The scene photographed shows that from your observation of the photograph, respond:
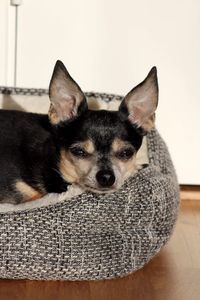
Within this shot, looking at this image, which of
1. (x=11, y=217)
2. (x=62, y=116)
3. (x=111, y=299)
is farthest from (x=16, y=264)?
(x=62, y=116)

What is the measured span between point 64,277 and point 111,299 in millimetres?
189

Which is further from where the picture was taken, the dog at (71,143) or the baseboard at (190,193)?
the baseboard at (190,193)

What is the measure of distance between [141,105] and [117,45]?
696mm

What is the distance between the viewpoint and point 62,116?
244 cm

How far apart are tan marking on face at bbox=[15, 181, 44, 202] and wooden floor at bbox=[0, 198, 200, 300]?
371 millimetres

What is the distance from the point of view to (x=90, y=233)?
7.76 feet

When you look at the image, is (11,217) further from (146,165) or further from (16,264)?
(146,165)

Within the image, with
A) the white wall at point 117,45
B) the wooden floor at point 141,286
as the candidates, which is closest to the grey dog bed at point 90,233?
the wooden floor at point 141,286

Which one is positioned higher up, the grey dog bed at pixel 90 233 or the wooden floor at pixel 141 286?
the grey dog bed at pixel 90 233

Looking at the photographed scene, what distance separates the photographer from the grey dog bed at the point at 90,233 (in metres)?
2.29

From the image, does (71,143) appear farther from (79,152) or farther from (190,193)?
(190,193)

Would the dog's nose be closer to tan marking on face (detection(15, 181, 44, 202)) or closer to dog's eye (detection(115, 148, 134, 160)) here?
dog's eye (detection(115, 148, 134, 160))

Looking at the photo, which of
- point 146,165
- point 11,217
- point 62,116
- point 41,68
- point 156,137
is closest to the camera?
point 11,217

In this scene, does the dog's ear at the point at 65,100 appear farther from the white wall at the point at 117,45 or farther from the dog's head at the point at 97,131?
the white wall at the point at 117,45
